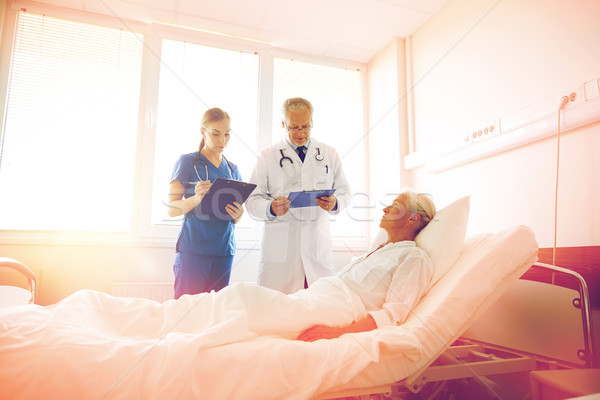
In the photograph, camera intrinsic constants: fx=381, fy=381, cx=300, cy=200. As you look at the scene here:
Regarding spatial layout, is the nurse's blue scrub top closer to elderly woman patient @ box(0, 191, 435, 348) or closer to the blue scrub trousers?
the blue scrub trousers

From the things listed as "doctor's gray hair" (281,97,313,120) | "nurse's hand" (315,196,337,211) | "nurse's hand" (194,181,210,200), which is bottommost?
"nurse's hand" (315,196,337,211)

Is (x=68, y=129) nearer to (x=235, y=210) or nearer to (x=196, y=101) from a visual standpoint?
(x=196, y=101)

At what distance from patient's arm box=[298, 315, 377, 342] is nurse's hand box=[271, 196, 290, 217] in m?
0.74

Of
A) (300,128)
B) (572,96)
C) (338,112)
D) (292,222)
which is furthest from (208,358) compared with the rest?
(338,112)

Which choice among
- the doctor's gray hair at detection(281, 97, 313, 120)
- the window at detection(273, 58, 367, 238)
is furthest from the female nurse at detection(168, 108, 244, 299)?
the window at detection(273, 58, 367, 238)

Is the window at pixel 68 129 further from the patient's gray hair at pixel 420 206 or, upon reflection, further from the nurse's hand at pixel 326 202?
the patient's gray hair at pixel 420 206

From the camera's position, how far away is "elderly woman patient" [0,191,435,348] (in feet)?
3.36

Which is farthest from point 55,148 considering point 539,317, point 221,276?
point 539,317

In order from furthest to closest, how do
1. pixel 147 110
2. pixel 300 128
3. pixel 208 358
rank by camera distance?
pixel 147 110, pixel 300 128, pixel 208 358

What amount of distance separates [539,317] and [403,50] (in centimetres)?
235

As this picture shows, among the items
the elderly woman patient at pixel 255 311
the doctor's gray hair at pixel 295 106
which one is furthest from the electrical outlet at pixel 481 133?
the elderly woman patient at pixel 255 311

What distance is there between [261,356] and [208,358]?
0.13m

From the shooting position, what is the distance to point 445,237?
1413mm

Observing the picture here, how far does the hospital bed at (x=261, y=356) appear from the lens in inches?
33.0
